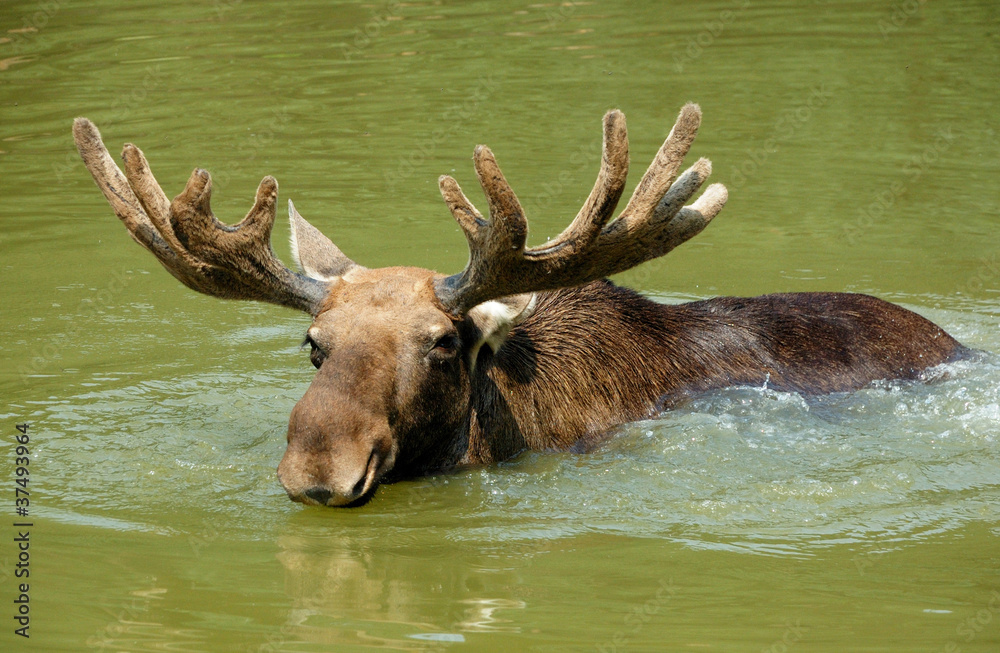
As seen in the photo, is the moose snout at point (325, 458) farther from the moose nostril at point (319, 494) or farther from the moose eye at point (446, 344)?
the moose eye at point (446, 344)

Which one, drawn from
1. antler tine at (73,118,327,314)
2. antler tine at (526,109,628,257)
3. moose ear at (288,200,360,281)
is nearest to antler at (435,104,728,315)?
antler tine at (526,109,628,257)

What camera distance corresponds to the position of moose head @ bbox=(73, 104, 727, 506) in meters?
5.20

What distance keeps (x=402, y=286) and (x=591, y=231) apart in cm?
90

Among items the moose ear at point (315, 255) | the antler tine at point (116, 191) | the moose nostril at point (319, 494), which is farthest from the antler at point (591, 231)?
the antler tine at point (116, 191)

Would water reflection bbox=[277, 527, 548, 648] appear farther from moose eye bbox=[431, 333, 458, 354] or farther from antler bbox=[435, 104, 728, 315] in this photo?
antler bbox=[435, 104, 728, 315]

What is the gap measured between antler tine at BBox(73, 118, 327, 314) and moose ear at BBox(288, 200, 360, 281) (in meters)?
0.44

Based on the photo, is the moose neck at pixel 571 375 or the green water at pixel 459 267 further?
the moose neck at pixel 571 375

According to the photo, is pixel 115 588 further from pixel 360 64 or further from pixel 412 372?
pixel 360 64

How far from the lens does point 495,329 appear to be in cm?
596

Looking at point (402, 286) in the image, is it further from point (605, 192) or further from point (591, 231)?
point (605, 192)

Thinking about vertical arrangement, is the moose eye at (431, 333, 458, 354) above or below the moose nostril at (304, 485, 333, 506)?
above

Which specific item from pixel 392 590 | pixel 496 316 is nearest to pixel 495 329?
pixel 496 316

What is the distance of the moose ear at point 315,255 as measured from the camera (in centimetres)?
645

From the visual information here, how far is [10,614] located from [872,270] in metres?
7.40
